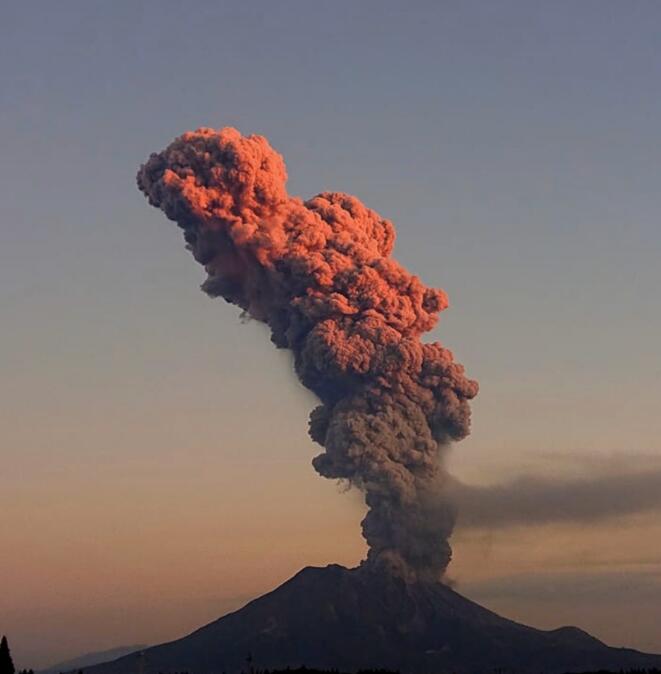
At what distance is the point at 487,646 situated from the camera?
182 m

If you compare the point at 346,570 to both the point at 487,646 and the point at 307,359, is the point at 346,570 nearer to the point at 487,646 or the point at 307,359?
the point at 487,646

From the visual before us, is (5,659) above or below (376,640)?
below

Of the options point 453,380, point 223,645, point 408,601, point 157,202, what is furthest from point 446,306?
point 223,645

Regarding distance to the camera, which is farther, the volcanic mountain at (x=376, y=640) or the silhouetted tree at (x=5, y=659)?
the volcanic mountain at (x=376, y=640)

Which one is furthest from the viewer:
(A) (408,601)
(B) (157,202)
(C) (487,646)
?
(C) (487,646)

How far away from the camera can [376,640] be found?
180 m

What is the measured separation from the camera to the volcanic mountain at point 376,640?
175500 mm

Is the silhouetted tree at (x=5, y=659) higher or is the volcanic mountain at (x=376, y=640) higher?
the volcanic mountain at (x=376, y=640)

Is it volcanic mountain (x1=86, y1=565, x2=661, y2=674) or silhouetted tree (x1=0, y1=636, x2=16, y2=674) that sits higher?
volcanic mountain (x1=86, y1=565, x2=661, y2=674)

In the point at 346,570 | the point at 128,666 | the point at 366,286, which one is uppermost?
the point at 366,286

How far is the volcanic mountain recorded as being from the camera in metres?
176

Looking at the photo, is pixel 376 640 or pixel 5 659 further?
pixel 376 640

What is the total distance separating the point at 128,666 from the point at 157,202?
276 ft

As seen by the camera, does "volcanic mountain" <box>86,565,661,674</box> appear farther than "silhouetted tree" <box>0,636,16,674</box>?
Yes
